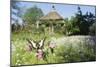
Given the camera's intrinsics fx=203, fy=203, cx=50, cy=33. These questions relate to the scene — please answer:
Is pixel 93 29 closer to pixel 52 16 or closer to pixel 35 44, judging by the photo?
pixel 52 16

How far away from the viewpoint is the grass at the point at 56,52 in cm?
236

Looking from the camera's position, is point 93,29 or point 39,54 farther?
point 93,29

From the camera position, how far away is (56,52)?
8.35 feet

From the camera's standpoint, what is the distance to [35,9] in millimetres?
2453

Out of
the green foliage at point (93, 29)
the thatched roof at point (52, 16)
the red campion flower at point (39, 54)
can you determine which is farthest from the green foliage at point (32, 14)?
the green foliage at point (93, 29)

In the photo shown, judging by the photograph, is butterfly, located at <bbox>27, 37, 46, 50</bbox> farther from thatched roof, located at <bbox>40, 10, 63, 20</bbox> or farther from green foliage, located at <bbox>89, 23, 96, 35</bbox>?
green foliage, located at <bbox>89, 23, 96, 35</bbox>

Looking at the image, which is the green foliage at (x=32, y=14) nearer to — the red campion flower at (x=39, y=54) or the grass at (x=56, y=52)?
the grass at (x=56, y=52)

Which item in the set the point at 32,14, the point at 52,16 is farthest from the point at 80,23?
the point at 32,14

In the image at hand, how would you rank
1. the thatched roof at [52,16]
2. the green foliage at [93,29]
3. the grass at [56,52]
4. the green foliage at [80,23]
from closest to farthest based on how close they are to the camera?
the grass at [56,52] < the thatched roof at [52,16] < the green foliage at [80,23] < the green foliage at [93,29]

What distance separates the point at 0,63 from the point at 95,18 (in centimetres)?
138

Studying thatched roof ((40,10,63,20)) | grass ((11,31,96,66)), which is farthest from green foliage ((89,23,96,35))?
thatched roof ((40,10,63,20))

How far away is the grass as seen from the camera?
2357 mm
